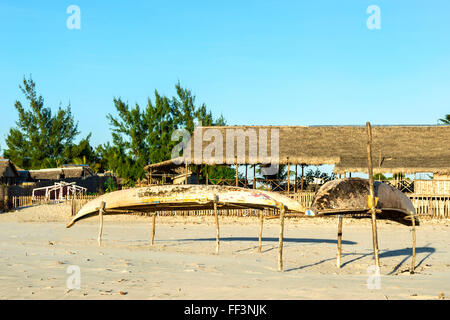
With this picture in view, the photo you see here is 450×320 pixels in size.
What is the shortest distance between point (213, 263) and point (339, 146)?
1979cm

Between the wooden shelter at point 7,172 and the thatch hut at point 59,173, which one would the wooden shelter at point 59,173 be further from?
the wooden shelter at point 7,172

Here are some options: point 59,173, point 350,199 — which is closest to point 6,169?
point 59,173

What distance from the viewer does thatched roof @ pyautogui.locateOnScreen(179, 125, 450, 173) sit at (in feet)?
88.2

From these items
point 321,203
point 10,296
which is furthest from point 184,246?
point 10,296

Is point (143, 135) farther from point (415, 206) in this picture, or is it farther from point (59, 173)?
point (415, 206)

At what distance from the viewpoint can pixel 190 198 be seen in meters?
12.5

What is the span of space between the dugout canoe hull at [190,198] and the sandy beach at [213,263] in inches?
48.6

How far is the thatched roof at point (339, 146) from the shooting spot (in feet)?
88.2

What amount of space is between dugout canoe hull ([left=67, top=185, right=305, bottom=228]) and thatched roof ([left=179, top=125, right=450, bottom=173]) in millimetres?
13649

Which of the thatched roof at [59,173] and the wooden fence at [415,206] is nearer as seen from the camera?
the wooden fence at [415,206]

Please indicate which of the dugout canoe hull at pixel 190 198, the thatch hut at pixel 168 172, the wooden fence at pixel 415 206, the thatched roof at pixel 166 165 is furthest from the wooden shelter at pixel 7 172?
the dugout canoe hull at pixel 190 198

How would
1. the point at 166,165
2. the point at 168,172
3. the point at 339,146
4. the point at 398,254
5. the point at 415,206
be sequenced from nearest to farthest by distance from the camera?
the point at 398,254 → the point at 415,206 → the point at 339,146 → the point at 166,165 → the point at 168,172

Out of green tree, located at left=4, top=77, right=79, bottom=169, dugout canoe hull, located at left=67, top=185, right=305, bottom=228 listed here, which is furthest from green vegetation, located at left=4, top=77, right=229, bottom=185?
dugout canoe hull, located at left=67, top=185, right=305, bottom=228
